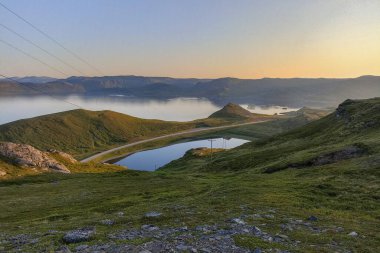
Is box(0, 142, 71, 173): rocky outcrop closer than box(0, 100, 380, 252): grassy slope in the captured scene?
No

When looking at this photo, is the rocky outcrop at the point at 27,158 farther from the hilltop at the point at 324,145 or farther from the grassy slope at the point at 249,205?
the hilltop at the point at 324,145

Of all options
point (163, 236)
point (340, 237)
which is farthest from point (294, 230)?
point (163, 236)

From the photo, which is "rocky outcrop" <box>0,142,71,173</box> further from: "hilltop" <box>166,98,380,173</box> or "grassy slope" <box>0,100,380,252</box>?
"hilltop" <box>166,98,380,173</box>

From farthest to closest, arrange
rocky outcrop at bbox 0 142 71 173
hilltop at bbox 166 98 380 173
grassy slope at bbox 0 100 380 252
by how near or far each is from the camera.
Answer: rocky outcrop at bbox 0 142 71 173
hilltop at bbox 166 98 380 173
grassy slope at bbox 0 100 380 252

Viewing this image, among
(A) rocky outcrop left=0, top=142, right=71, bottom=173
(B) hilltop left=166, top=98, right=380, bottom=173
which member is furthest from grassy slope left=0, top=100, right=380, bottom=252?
(A) rocky outcrop left=0, top=142, right=71, bottom=173

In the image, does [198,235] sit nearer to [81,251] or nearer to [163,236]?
[163,236]

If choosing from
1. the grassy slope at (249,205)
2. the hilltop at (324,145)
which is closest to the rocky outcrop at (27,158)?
the grassy slope at (249,205)

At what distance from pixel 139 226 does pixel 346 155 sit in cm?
4300

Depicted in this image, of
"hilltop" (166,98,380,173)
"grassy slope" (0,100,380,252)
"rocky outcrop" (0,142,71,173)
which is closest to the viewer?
"grassy slope" (0,100,380,252)

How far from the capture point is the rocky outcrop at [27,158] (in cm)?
9672

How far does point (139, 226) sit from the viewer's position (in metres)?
23.3

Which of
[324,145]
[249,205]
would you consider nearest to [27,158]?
[324,145]

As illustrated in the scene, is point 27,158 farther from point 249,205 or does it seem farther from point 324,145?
point 249,205

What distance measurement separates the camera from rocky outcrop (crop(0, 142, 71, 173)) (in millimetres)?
96725
